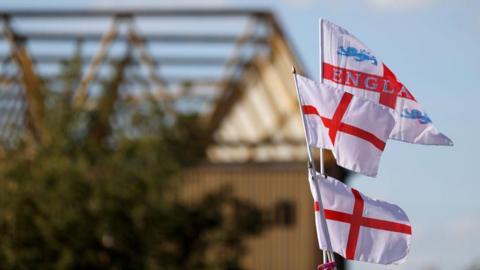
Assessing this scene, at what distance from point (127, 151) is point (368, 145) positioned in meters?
29.9

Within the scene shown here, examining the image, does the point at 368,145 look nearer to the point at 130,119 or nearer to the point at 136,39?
the point at 130,119

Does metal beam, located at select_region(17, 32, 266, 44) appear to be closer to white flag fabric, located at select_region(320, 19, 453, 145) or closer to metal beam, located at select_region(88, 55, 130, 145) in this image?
metal beam, located at select_region(88, 55, 130, 145)

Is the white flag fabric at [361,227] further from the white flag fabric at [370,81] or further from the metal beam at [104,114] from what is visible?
the metal beam at [104,114]

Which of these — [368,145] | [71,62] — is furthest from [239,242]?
[368,145]

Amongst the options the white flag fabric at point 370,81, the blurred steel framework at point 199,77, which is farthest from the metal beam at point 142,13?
the white flag fabric at point 370,81

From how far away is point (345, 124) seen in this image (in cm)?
1440

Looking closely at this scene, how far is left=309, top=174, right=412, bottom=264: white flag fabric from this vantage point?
46.8 feet

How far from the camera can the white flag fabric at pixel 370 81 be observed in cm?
1432

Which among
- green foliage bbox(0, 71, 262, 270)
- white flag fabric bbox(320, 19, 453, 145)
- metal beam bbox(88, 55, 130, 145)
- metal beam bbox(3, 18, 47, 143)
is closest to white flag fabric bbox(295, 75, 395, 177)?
white flag fabric bbox(320, 19, 453, 145)

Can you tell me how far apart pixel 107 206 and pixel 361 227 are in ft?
94.8

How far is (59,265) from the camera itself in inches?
1631

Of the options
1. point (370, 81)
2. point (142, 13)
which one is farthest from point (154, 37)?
point (370, 81)

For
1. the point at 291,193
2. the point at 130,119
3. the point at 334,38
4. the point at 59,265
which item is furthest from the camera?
the point at 291,193

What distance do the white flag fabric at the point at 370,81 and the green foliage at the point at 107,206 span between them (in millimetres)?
27247
